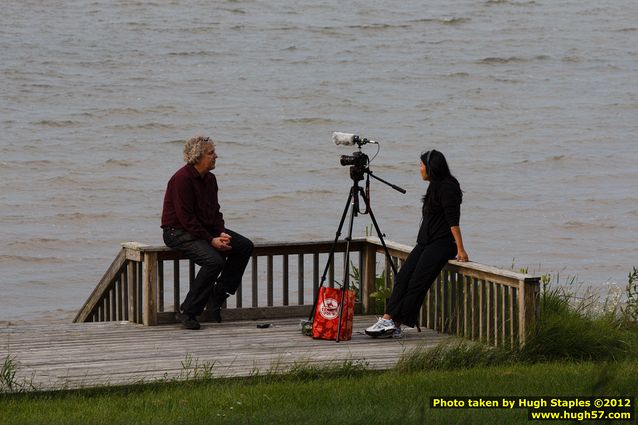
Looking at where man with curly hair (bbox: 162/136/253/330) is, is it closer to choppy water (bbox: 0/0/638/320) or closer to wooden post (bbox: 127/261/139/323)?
wooden post (bbox: 127/261/139/323)

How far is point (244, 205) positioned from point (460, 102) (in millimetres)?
11005

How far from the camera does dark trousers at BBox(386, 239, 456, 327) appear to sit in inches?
382

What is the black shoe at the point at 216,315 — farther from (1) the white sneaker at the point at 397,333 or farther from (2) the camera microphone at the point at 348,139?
(2) the camera microphone at the point at 348,139

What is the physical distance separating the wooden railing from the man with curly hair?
0.79ft

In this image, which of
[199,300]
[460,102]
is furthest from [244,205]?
[199,300]

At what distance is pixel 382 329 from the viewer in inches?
384

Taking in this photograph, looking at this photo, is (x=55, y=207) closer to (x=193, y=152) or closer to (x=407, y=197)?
(x=407, y=197)

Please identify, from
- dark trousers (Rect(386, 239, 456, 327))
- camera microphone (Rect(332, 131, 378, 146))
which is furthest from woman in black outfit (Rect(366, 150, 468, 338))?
camera microphone (Rect(332, 131, 378, 146))

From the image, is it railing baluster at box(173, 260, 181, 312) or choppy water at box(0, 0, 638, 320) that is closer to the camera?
railing baluster at box(173, 260, 181, 312)

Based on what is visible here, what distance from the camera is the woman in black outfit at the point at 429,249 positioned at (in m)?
9.56

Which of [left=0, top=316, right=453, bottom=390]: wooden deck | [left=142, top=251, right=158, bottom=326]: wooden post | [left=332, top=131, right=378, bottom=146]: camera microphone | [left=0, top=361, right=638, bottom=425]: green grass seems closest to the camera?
[left=0, top=361, right=638, bottom=425]: green grass

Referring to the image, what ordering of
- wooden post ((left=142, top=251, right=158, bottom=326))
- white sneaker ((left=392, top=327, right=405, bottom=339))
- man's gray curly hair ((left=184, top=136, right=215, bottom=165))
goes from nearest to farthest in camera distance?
1. white sneaker ((left=392, top=327, right=405, bottom=339))
2. man's gray curly hair ((left=184, top=136, right=215, bottom=165))
3. wooden post ((left=142, top=251, right=158, bottom=326))

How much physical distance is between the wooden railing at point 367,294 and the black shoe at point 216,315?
7 cm

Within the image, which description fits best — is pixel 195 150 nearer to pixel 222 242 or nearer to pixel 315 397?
pixel 222 242
